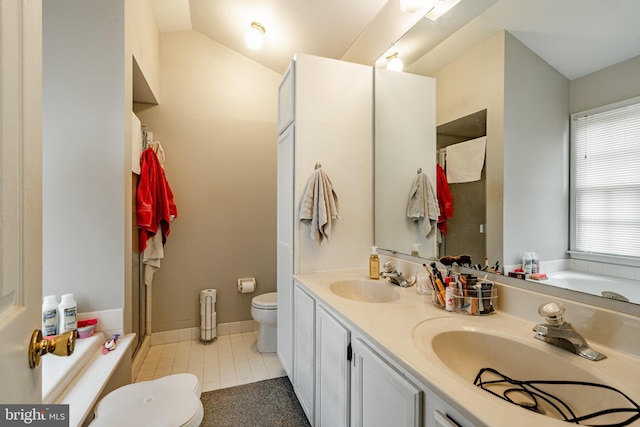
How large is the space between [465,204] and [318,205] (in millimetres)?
808

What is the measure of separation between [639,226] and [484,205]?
50 centimetres

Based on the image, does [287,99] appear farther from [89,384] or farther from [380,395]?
[89,384]

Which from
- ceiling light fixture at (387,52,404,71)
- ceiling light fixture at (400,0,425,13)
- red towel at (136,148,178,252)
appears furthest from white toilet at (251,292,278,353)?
ceiling light fixture at (400,0,425,13)

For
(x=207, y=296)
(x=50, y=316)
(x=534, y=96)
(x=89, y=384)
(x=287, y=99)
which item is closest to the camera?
(x=534, y=96)

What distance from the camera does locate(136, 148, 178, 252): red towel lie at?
229 cm

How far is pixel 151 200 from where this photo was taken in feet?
7.68

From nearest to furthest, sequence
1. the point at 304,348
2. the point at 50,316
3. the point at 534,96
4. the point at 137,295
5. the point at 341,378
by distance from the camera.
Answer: the point at 534,96
the point at 341,378
the point at 50,316
the point at 304,348
the point at 137,295

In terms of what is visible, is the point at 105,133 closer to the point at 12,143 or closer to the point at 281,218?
the point at 281,218

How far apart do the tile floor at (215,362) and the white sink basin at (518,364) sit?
5.39ft

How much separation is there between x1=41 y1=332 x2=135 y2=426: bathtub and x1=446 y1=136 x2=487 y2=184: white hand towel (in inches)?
74.7

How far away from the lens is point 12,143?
1.66ft


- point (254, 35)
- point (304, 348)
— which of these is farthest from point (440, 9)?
point (304, 348)

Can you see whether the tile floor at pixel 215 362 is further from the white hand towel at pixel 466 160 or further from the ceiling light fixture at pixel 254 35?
the ceiling light fixture at pixel 254 35

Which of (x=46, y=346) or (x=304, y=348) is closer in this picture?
(x=46, y=346)
